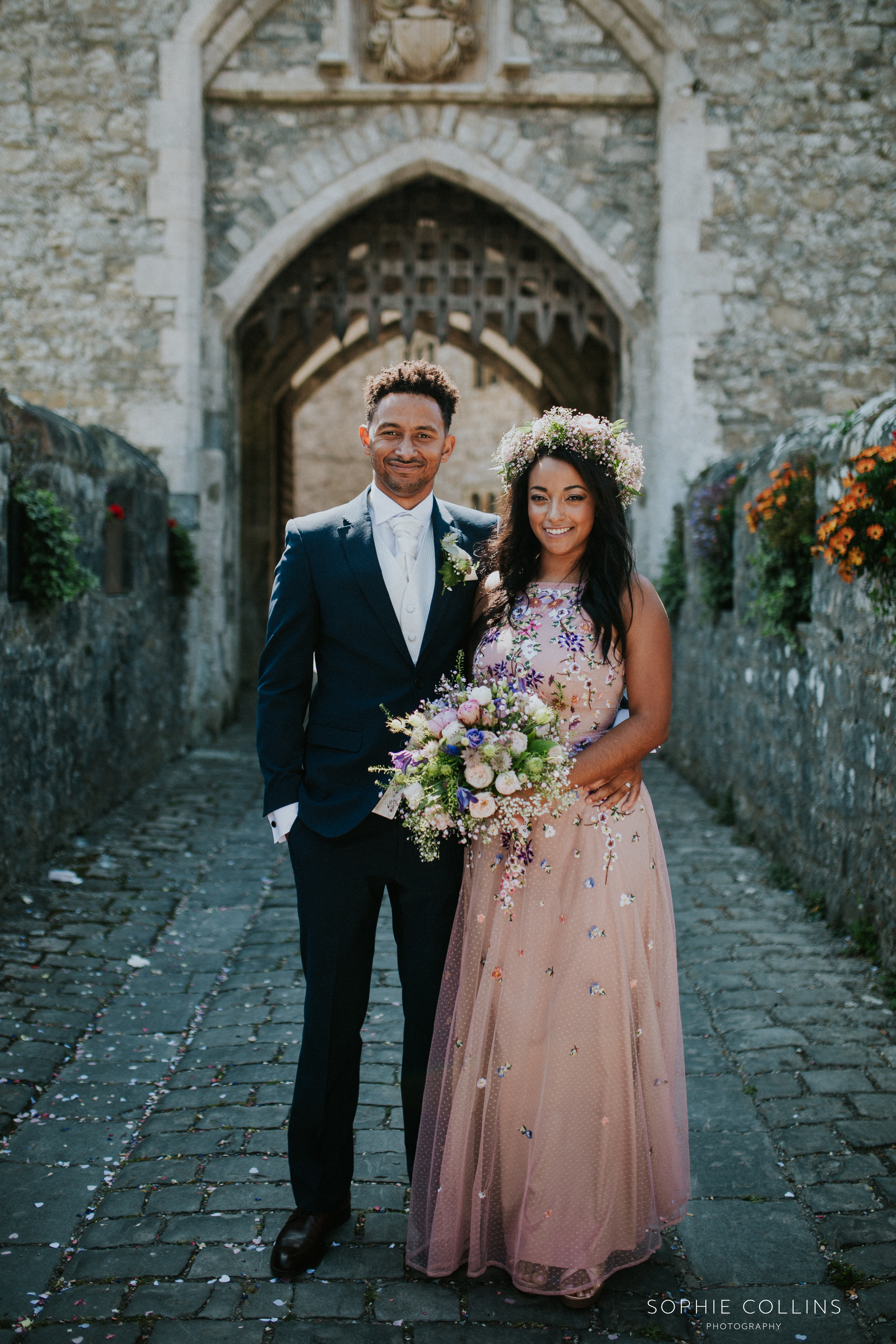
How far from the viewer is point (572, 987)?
2326 mm

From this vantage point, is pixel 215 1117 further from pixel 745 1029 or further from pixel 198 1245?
pixel 745 1029

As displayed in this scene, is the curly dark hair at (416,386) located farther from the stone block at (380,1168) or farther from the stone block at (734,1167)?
the stone block at (734,1167)

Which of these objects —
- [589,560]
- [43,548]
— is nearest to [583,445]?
[589,560]

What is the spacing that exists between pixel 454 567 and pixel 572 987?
96 centimetres

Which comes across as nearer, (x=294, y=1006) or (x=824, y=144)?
(x=294, y=1006)

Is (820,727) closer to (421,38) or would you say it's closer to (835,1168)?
(835,1168)

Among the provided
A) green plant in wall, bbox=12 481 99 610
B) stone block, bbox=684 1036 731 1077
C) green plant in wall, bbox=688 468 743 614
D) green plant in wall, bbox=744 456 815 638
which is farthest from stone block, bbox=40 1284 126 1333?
green plant in wall, bbox=688 468 743 614

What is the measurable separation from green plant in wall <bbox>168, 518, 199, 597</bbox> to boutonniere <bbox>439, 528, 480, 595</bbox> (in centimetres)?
629

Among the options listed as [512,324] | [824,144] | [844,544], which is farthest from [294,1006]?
[824,144]

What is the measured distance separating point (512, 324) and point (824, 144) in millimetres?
2898

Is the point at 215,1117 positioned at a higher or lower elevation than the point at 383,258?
lower

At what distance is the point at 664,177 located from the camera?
8992 millimetres

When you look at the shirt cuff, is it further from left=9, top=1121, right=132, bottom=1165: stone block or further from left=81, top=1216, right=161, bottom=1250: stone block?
left=9, top=1121, right=132, bottom=1165: stone block

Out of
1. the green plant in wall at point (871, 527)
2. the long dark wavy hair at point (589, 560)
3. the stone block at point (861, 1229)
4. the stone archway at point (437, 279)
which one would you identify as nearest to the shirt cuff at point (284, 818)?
the long dark wavy hair at point (589, 560)
